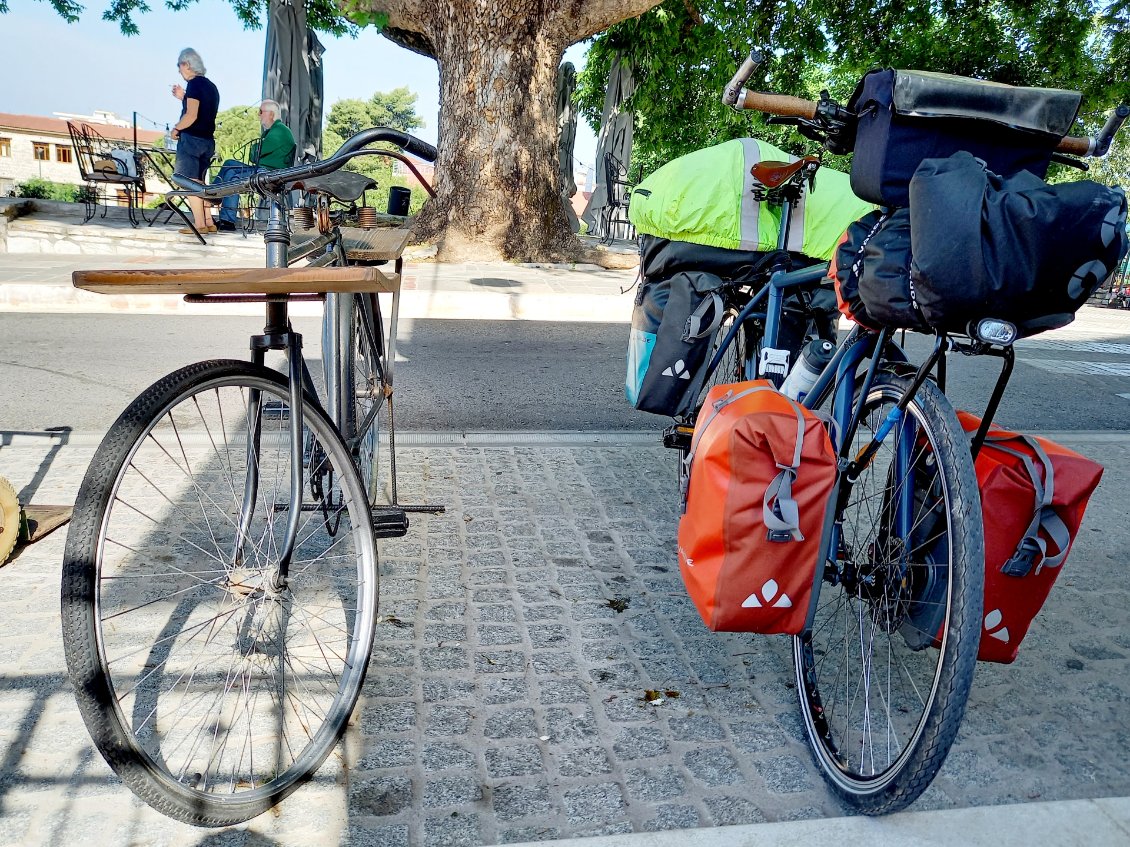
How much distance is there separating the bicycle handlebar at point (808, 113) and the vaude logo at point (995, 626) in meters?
1.31

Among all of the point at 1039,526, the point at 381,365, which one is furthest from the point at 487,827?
the point at 381,365

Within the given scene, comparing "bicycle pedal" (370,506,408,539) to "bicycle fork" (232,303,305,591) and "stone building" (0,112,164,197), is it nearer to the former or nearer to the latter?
"bicycle fork" (232,303,305,591)

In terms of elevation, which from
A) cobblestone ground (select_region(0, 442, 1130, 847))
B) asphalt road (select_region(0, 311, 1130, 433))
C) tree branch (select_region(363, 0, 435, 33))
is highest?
tree branch (select_region(363, 0, 435, 33))

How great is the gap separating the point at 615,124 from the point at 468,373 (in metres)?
12.7

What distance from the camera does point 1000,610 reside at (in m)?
2.24

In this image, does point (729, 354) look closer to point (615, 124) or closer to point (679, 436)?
point (679, 436)

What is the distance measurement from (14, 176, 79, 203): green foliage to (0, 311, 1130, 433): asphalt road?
23.3 m

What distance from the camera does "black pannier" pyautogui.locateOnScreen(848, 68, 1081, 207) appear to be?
86.0 inches

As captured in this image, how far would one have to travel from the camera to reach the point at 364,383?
362 cm

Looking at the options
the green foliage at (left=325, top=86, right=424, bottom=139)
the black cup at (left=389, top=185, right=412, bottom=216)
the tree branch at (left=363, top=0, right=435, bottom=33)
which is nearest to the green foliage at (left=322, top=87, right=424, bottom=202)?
the green foliage at (left=325, top=86, right=424, bottom=139)

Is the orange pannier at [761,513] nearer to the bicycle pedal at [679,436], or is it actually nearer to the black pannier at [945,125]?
the black pannier at [945,125]

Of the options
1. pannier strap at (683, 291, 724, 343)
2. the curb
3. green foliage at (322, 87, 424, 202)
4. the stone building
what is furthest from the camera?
green foliage at (322, 87, 424, 202)

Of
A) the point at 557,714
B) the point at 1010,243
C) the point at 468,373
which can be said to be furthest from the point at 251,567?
the point at 468,373

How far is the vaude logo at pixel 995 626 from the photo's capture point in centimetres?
224
